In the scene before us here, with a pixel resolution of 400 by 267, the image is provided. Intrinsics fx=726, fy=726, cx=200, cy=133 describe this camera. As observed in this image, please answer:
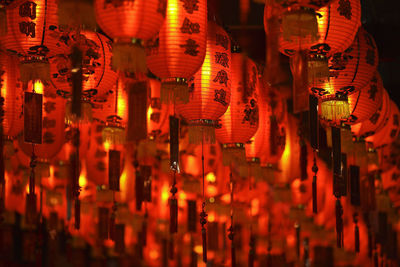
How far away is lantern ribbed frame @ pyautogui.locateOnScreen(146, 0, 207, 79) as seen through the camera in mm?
4594

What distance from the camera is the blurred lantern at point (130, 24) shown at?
398 centimetres

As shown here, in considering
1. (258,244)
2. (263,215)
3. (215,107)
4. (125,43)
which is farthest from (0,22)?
(258,244)

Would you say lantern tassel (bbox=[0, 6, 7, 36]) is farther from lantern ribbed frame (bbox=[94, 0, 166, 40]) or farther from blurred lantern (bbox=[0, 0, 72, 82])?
lantern ribbed frame (bbox=[94, 0, 166, 40])

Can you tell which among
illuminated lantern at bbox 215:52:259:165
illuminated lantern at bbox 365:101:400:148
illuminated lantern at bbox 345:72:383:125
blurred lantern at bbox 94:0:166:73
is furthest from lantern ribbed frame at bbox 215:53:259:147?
illuminated lantern at bbox 365:101:400:148

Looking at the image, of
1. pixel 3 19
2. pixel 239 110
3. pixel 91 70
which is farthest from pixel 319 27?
pixel 3 19

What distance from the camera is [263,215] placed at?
12.6m

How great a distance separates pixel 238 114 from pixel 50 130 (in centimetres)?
168

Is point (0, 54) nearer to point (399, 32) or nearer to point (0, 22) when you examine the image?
point (0, 22)

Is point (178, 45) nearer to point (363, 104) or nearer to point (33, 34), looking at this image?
point (33, 34)

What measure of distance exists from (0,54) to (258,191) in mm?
6949

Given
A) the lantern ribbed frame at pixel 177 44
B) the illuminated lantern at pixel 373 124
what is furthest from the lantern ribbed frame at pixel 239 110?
the lantern ribbed frame at pixel 177 44

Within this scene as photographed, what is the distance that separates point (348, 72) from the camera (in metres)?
5.41

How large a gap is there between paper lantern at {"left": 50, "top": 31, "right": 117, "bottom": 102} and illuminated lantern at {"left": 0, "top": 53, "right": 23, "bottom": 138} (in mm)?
479

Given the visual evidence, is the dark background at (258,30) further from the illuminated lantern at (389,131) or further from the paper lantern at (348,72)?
the paper lantern at (348,72)
